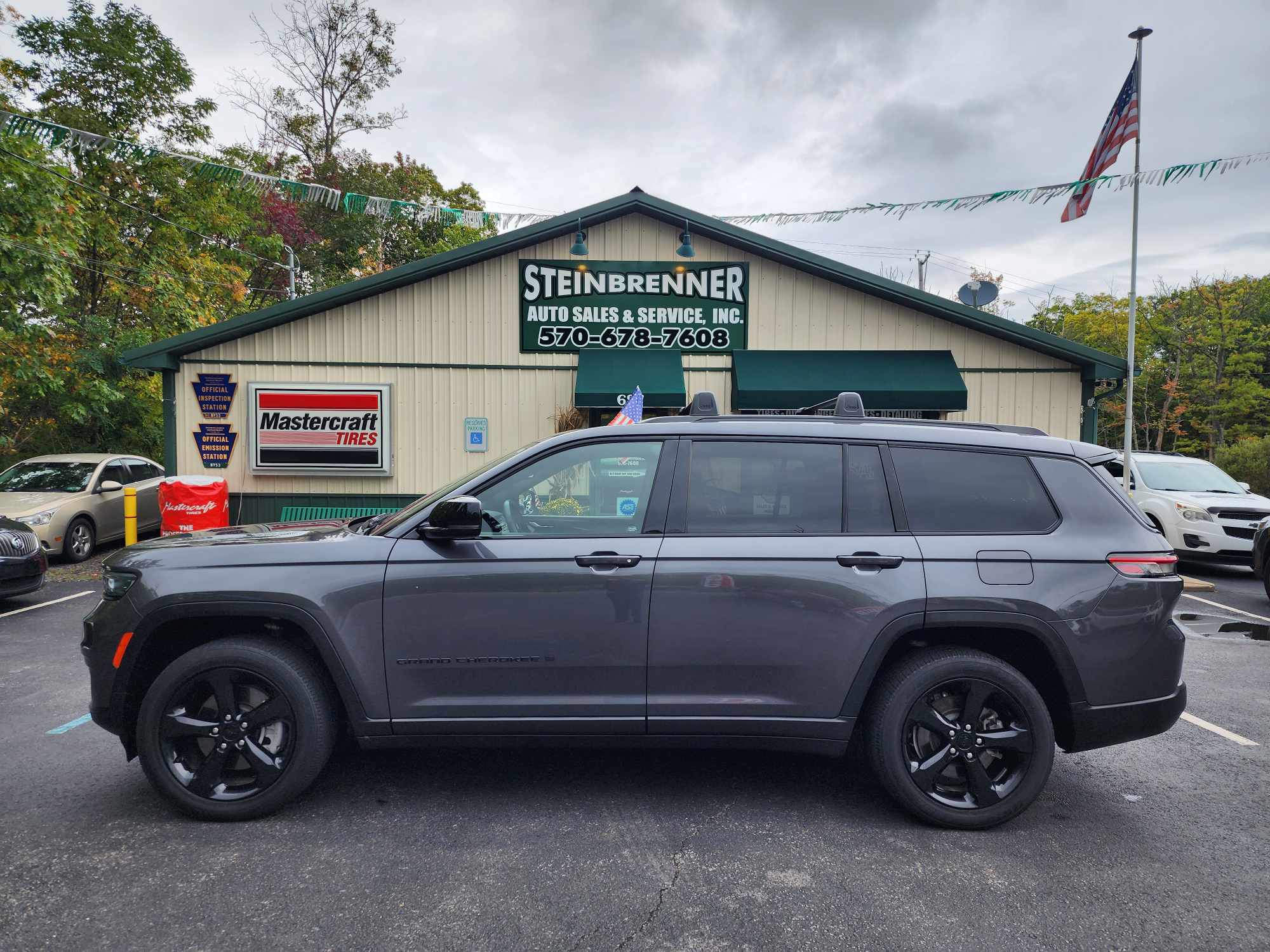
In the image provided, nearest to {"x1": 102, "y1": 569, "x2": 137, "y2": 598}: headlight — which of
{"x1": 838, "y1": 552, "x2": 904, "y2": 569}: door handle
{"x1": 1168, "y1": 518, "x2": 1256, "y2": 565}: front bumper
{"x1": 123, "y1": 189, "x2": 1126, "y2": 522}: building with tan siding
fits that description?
{"x1": 838, "y1": 552, "x2": 904, "y2": 569}: door handle

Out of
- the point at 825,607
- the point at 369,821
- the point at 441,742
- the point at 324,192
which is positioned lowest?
the point at 369,821

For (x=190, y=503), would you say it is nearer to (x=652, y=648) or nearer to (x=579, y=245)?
(x=579, y=245)

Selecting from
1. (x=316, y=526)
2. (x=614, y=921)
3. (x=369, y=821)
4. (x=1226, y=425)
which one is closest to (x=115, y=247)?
(x=316, y=526)

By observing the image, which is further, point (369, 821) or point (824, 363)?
point (824, 363)

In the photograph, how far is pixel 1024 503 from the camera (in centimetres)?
349

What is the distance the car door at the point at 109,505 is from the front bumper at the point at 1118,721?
39.8ft

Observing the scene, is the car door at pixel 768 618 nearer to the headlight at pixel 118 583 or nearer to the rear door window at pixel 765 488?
the rear door window at pixel 765 488

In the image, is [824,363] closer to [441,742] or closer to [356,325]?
[356,325]

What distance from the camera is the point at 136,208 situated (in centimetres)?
1800

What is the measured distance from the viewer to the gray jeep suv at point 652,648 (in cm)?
329

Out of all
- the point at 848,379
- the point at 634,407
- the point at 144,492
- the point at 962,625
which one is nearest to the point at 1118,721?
the point at 962,625

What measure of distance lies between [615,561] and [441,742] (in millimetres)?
1126

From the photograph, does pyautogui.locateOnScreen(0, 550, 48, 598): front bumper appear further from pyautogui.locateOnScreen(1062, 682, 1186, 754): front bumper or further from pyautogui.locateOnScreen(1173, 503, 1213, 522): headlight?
pyautogui.locateOnScreen(1173, 503, 1213, 522): headlight

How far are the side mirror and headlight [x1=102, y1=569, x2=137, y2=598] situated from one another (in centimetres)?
136
